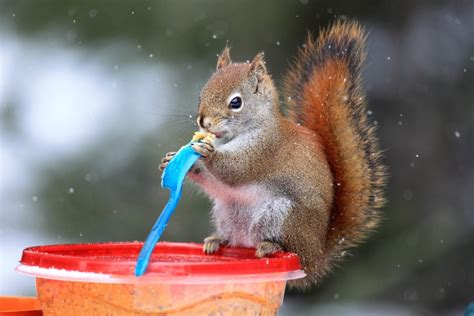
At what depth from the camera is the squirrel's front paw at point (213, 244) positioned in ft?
5.80

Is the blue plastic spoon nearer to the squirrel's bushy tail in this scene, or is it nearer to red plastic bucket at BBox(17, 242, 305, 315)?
red plastic bucket at BBox(17, 242, 305, 315)

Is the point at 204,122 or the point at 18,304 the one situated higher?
the point at 204,122

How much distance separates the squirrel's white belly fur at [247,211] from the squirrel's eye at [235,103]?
0.16 metres

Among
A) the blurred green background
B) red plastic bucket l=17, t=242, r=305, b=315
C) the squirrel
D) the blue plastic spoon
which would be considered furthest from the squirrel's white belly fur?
the blurred green background

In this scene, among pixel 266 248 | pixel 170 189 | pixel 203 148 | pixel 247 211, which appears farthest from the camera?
pixel 247 211

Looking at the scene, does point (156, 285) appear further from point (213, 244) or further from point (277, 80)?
point (277, 80)

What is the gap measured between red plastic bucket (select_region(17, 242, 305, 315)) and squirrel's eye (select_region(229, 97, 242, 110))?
1.72ft

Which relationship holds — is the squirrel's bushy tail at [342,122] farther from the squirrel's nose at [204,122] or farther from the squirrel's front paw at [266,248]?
the squirrel's nose at [204,122]

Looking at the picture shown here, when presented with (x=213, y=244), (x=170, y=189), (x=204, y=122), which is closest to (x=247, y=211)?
(x=213, y=244)

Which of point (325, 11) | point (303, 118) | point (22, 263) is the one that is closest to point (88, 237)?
point (325, 11)

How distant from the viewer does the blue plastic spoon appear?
1.26 m

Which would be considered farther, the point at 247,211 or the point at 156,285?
the point at 247,211

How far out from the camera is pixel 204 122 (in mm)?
1763

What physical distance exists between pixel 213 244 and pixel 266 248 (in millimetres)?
138
